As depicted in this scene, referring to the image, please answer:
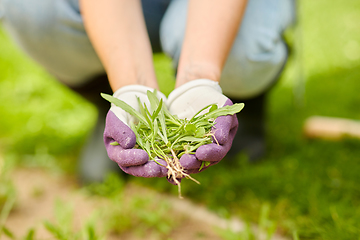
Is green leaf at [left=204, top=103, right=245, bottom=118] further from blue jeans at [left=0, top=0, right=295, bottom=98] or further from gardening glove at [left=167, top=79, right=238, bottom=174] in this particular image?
blue jeans at [left=0, top=0, right=295, bottom=98]

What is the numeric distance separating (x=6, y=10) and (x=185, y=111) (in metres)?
0.94

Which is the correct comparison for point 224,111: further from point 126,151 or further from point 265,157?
point 265,157

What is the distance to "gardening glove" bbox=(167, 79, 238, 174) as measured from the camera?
0.73 m

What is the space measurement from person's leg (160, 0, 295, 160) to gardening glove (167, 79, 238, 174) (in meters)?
0.35

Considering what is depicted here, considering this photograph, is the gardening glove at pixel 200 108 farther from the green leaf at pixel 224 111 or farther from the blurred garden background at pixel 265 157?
the blurred garden background at pixel 265 157

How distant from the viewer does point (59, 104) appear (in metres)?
2.29

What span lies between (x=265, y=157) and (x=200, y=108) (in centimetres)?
85

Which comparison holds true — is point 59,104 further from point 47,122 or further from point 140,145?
point 140,145

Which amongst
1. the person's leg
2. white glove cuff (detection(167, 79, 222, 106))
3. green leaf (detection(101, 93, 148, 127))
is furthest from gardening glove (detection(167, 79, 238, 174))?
the person's leg

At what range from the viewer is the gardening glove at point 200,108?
28.9 inches

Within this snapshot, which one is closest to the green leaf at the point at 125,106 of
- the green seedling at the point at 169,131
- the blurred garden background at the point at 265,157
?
the green seedling at the point at 169,131

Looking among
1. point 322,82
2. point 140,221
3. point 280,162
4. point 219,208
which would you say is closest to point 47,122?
point 140,221

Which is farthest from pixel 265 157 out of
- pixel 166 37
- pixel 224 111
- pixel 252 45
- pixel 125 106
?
pixel 125 106

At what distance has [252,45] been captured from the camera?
1.23 m
